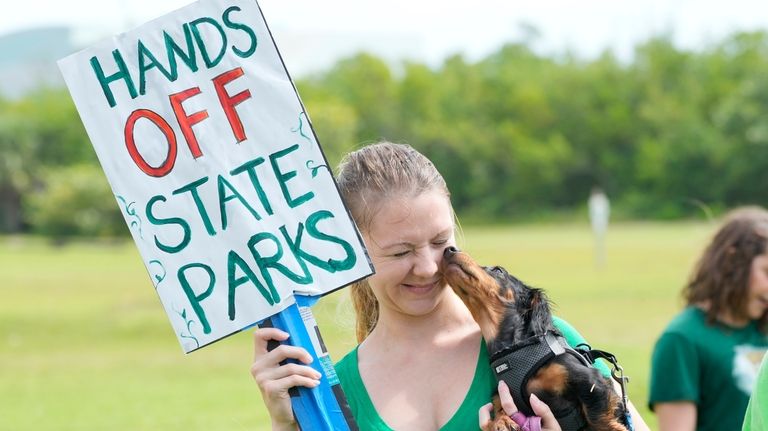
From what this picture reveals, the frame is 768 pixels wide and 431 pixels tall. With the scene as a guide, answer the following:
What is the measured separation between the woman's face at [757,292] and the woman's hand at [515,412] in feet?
8.51

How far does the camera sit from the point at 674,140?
71875 millimetres

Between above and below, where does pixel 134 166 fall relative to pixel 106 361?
above

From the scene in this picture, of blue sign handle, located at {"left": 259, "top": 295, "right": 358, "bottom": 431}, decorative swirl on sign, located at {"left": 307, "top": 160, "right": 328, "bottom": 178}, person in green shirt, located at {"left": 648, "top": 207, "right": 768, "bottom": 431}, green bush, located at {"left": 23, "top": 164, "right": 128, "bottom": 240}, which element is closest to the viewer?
blue sign handle, located at {"left": 259, "top": 295, "right": 358, "bottom": 431}

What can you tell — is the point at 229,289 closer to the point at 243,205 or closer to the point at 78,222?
the point at 243,205

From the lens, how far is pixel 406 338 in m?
3.35

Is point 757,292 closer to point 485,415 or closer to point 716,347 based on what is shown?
point 716,347

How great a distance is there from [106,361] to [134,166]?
1497cm

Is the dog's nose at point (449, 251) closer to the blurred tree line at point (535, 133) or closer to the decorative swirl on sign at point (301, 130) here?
the decorative swirl on sign at point (301, 130)

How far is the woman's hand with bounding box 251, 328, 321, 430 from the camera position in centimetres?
309

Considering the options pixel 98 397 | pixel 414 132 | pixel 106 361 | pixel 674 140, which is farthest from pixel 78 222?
pixel 98 397

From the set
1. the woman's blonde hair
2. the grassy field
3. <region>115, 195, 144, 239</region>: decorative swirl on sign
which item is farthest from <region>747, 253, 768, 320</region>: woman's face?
<region>115, 195, 144, 239</region>: decorative swirl on sign

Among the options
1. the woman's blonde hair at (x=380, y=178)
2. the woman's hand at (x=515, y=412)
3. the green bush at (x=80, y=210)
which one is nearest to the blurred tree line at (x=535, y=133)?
the green bush at (x=80, y=210)

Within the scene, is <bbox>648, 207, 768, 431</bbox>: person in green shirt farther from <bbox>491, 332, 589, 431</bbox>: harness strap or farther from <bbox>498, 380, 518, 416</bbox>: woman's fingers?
<bbox>498, 380, 518, 416</bbox>: woman's fingers

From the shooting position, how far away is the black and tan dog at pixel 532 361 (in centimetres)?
311
